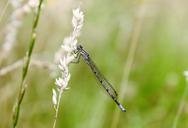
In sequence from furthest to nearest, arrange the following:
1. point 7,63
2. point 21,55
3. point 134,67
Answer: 1. point 134,67
2. point 21,55
3. point 7,63

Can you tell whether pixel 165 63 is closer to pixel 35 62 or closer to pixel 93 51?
pixel 93 51

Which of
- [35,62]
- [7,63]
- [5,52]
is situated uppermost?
[7,63]

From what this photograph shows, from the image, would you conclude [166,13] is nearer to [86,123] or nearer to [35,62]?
[86,123]

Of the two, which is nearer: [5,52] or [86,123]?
[5,52]

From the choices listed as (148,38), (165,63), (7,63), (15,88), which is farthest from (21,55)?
(148,38)

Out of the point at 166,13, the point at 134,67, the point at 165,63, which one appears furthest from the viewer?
the point at 166,13

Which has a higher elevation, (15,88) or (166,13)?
(166,13)
